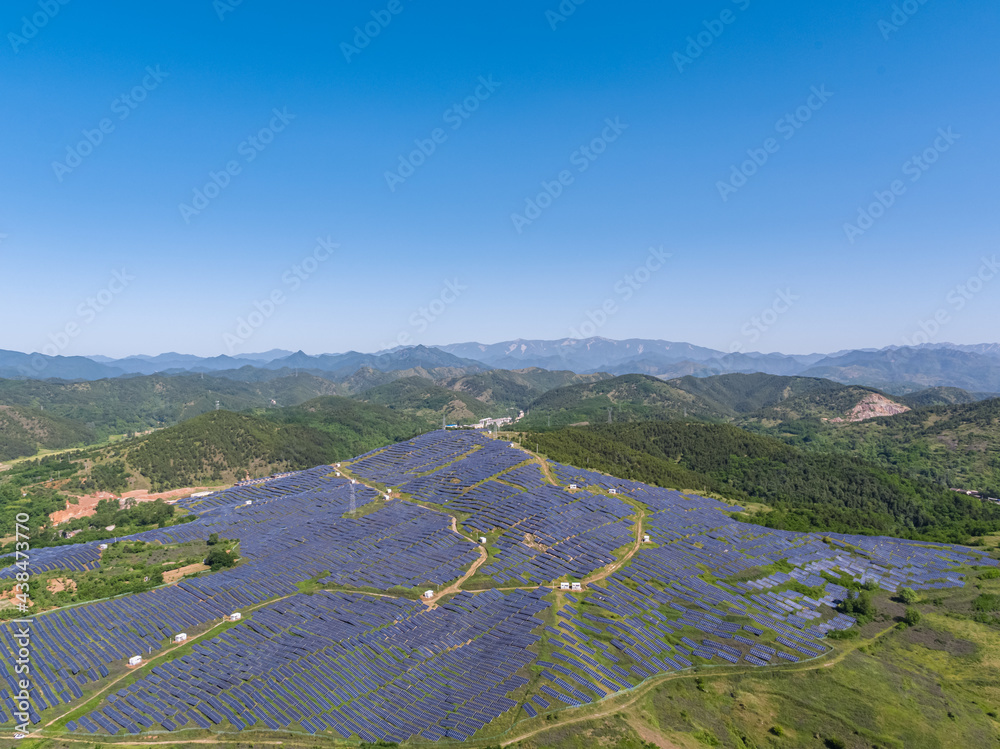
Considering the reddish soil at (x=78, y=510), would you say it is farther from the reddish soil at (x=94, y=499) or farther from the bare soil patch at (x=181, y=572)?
the bare soil patch at (x=181, y=572)

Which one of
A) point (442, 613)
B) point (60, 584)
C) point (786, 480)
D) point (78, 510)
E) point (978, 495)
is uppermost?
point (442, 613)

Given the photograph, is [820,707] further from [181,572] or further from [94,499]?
[94,499]

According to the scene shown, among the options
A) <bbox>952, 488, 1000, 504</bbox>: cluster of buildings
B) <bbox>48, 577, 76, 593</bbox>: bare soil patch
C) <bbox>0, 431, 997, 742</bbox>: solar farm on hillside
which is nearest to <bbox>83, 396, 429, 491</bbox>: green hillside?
<bbox>0, 431, 997, 742</bbox>: solar farm on hillside

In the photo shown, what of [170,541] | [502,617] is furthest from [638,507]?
[170,541]

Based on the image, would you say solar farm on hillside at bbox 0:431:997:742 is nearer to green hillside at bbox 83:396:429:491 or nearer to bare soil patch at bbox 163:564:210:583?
bare soil patch at bbox 163:564:210:583

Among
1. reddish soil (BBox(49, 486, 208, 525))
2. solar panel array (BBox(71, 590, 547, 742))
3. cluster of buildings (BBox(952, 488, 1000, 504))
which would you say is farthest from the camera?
cluster of buildings (BBox(952, 488, 1000, 504))

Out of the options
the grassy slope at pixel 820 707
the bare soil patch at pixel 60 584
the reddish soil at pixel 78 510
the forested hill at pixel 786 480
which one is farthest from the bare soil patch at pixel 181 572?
the forested hill at pixel 786 480

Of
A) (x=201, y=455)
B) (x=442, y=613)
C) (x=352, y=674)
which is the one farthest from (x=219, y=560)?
(x=201, y=455)

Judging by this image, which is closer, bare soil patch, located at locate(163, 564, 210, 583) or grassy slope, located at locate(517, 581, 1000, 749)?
grassy slope, located at locate(517, 581, 1000, 749)
